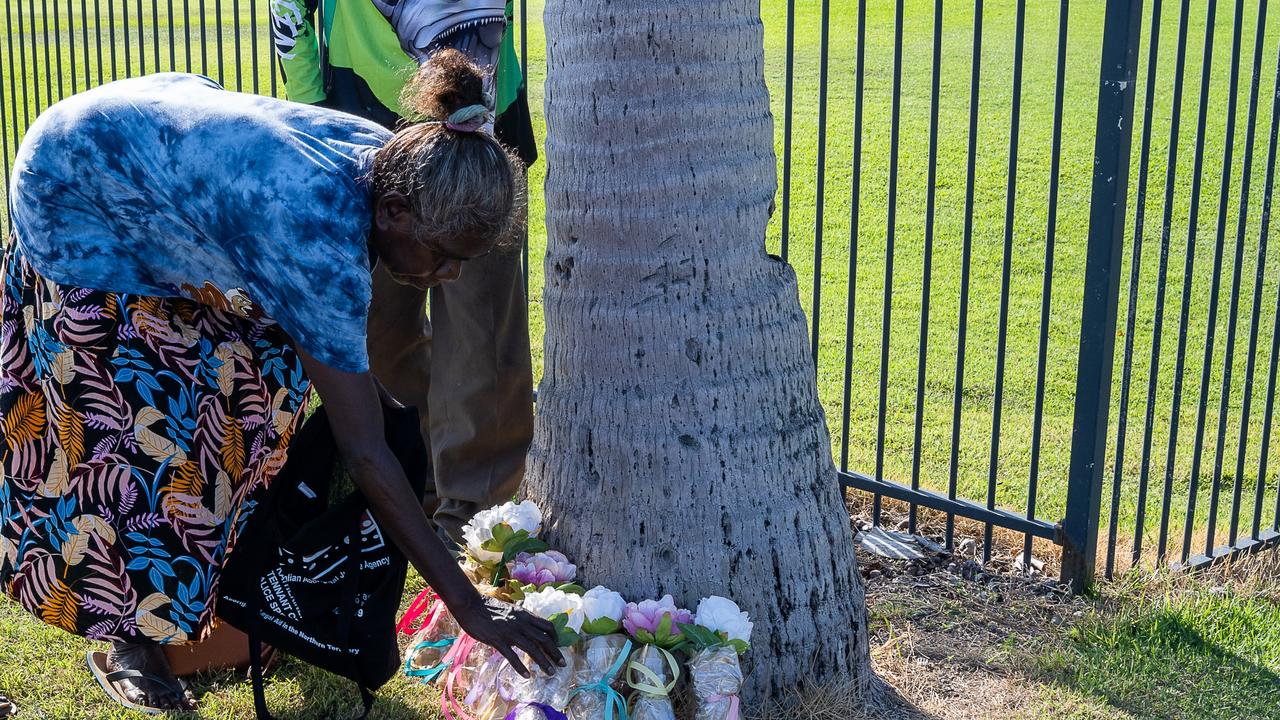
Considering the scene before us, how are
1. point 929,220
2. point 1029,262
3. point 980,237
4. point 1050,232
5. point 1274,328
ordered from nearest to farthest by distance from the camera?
1. point 1050,232
2. point 929,220
3. point 1274,328
4. point 1029,262
5. point 980,237

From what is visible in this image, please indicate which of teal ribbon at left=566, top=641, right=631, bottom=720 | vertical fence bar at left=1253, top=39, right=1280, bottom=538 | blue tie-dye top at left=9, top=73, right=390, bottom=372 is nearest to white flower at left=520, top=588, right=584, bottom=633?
teal ribbon at left=566, top=641, right=631, bottom=720

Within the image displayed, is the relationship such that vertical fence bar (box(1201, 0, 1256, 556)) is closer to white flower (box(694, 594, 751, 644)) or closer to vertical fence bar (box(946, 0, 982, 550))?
vertical fence bar (box(946, 0, 982, 550))

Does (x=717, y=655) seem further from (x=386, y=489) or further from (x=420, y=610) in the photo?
(x=420, y=610)

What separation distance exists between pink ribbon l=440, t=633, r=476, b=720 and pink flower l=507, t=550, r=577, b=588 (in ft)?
0.65

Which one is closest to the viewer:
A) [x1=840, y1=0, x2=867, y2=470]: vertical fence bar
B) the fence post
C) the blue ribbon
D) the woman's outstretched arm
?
the woman's outstretched arm

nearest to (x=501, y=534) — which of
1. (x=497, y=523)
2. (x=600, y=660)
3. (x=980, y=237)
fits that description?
(x=497, y=523)

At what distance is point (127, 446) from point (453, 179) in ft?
3.67

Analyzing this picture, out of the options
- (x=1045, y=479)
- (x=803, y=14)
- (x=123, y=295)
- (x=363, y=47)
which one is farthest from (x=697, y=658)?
(x=803, y=14)

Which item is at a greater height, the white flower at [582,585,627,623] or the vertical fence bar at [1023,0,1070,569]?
the vertical fence bar at [1023,0,1070,569]

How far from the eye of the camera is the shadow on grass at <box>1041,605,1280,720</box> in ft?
11.0

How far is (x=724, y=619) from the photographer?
2.91 m

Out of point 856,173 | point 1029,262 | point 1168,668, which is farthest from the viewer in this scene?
point 1029,262

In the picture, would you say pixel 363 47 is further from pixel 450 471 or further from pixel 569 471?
pixel 569 471

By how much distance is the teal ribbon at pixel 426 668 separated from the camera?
3293 millimetres
